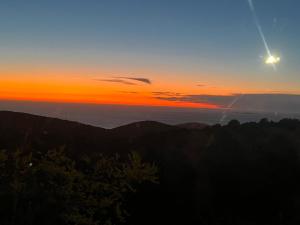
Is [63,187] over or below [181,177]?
over

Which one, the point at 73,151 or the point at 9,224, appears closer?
the point at 9,224

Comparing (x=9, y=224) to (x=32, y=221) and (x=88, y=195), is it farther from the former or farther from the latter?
(x=88, y=195)

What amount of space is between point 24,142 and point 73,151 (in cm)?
346

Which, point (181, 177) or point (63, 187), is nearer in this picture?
point (63, 187)

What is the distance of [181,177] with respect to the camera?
825 inches

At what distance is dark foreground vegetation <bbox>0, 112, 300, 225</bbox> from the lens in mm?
8109

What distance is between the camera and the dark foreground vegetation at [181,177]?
8.11m

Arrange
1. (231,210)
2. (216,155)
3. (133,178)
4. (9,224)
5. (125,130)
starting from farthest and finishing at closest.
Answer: (125,130), (216,155), (231,210), (9,224), (133,178)

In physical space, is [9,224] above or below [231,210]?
above

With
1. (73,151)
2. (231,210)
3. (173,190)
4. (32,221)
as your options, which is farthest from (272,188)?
(32,221)

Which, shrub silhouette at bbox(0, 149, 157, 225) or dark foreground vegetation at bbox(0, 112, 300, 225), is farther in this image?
dark foreground vegetation at bbox(0, 112, 300, 225)

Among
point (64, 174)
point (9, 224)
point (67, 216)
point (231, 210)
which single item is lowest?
point (231, 210)

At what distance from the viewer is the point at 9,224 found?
330 inches

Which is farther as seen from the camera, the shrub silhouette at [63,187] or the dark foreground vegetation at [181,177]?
the dark foreground vegetation at [181,177]
